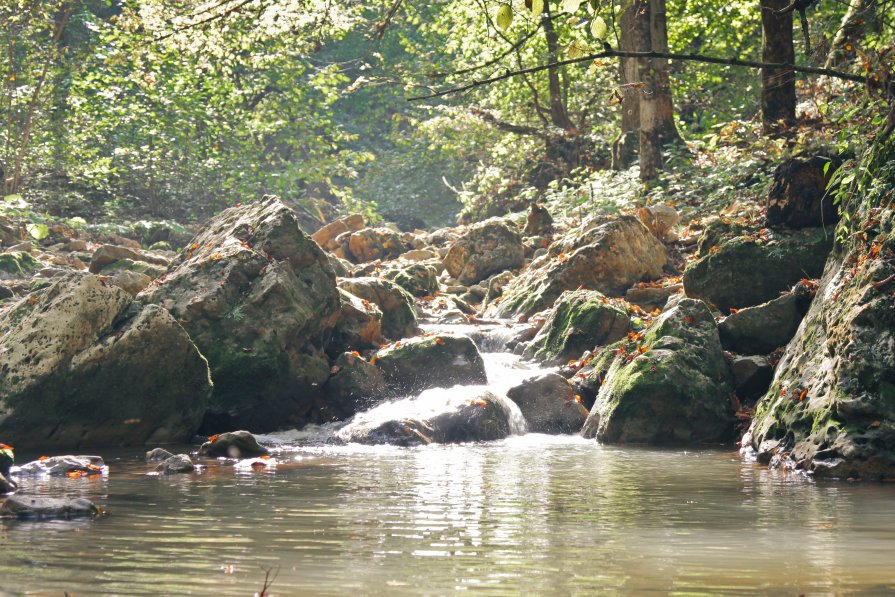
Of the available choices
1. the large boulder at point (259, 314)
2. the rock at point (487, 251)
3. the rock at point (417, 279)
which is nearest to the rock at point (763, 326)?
the large boulder at point (259, 314)

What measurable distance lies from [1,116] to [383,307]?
44.2 ft

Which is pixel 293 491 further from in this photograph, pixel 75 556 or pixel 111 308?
pixel 111 308

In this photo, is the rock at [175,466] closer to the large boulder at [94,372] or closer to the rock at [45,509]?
the large boulder at [94,372]

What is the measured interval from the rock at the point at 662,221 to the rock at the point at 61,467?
1142 cm

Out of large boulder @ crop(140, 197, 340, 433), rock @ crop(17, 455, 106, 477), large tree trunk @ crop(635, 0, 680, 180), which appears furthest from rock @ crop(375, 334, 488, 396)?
large tree trunk @ crop(635, 0, 680, 180)

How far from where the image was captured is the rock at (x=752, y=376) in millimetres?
11078

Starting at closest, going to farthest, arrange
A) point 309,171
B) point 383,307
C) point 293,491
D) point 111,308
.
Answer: point 293,491 → point 111,308 → point 383,307 → point 309,171

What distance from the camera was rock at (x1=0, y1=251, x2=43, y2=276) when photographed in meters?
18.7

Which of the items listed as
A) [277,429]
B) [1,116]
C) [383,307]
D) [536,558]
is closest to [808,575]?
[536,558]

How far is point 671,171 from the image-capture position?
19328 millimetres

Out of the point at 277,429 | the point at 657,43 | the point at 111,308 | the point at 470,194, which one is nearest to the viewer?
the point at 111,308

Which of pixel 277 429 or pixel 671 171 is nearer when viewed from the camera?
pixel 277 429

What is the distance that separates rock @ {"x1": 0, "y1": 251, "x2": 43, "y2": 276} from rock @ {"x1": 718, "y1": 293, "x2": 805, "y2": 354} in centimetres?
1356

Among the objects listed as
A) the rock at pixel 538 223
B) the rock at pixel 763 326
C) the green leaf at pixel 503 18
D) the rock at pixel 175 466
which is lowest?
the rock at pixel 175 466
